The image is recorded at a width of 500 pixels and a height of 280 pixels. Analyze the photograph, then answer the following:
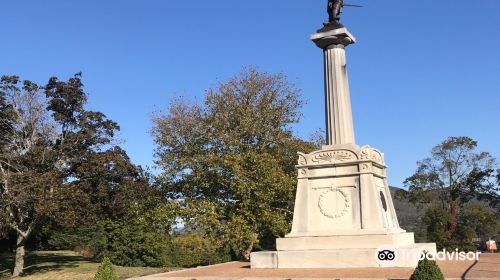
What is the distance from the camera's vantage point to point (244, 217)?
24500 mm

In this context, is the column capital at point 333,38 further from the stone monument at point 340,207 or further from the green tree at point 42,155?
the green tree at point 42,155

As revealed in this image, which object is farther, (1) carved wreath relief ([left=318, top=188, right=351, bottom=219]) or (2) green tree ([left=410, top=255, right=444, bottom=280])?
(1) carved wreath relief ([left=318, top=188, right=351, bottom=219])

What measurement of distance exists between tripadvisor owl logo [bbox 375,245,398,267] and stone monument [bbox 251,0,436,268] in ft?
0.09

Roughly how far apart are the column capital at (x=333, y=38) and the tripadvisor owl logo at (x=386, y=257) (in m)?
7.53

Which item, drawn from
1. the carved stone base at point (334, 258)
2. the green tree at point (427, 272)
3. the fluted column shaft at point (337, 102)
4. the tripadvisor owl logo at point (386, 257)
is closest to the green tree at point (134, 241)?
the carved stone base at point (334, 258)

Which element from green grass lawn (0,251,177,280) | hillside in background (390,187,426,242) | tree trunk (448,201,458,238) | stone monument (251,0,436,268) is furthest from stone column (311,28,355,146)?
hillside in background (390,187,426,242)

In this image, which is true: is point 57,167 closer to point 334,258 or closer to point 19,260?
point 19,260

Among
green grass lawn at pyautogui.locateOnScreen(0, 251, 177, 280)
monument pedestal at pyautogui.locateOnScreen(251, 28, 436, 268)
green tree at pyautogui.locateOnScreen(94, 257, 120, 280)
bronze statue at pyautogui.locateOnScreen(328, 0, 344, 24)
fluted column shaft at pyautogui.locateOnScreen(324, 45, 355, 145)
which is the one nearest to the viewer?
green tree at pyautogui.locateOnScreen(94, 257, 120, 280)

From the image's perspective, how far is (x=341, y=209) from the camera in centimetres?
1570

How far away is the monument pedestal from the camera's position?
14344 mm

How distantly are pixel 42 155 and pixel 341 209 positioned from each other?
1550 centimetres

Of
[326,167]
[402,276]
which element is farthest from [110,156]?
[402,276]

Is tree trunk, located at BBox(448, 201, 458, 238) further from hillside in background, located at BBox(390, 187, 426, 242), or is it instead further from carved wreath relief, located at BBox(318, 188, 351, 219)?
carved wreath relief, located at BBox(318, 188, 351, 219)

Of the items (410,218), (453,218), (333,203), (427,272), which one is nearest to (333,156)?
(333,203)
